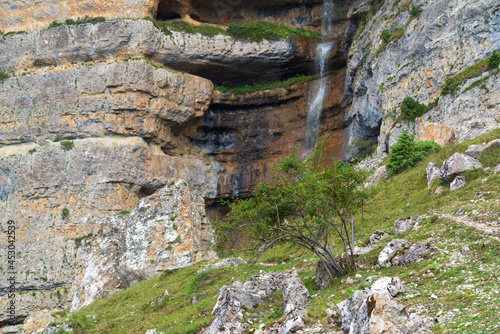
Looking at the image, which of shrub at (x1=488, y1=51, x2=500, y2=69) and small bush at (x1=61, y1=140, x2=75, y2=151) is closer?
shrub at (x1=488, y1=51, x2=500, y2=69)

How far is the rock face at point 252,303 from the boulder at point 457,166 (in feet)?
29.0

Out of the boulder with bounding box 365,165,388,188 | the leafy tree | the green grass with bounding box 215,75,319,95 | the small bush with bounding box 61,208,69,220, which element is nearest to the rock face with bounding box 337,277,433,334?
the leafy tree

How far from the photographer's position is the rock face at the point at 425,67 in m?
27.0

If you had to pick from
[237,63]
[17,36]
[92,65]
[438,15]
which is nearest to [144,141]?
[92,65]

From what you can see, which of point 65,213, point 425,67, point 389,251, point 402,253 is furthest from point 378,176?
point 65,213

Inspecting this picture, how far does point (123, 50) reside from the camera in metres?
45.2

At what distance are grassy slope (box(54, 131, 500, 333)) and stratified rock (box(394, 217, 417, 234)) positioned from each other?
686 mm

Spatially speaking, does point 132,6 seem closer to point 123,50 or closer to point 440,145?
point 123,50

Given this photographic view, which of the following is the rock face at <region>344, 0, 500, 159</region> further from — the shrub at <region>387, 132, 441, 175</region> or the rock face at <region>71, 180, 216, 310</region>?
the rock face at <region>71, 180, 216, 310</region>

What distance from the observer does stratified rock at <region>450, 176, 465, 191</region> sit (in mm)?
18422

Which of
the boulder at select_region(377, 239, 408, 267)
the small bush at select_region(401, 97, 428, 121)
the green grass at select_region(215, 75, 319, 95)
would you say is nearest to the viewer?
the boulder at select_region(377, 239, 408, 267)

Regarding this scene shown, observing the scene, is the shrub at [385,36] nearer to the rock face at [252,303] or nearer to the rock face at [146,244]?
the rock face at [146,244]

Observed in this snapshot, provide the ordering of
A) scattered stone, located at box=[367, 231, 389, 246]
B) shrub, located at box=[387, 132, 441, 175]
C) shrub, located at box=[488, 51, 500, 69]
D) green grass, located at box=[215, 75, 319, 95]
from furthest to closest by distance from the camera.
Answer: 1. green grass, located at box=[215, 75, 319, 95]
2. shrub, located at box=[387, 132, 441, 175]
3. shrub, located at box=[488, 51, 500, 69]
4. scattered stone, located at box=[367, 231, 389, 246]

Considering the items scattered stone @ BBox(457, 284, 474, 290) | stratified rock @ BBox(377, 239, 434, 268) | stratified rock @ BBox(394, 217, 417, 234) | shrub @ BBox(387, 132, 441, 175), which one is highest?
shrub @ BBox(387, 132, 441, 175)
